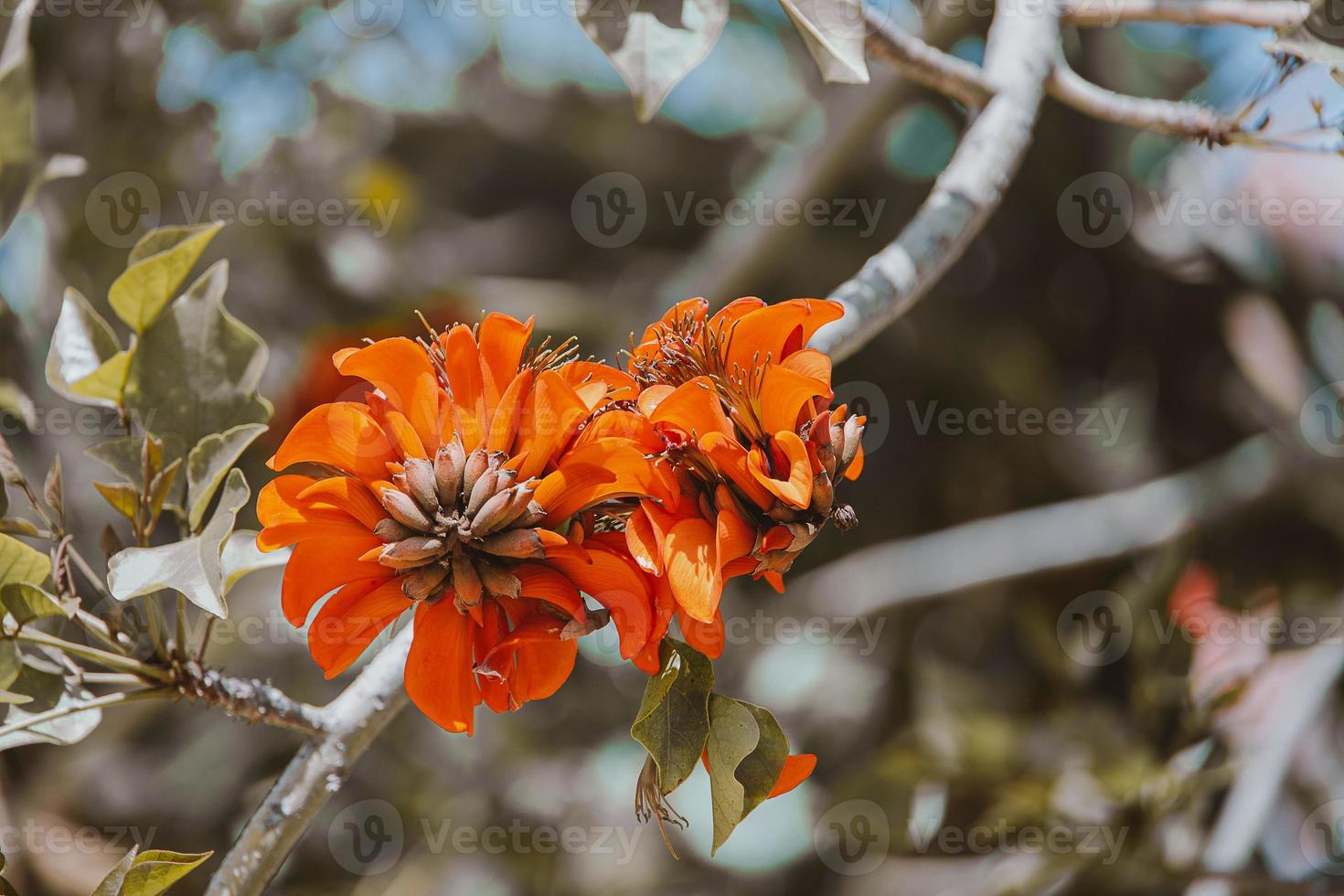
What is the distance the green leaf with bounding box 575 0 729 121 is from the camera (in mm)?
603

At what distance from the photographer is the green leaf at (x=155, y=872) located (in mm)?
596

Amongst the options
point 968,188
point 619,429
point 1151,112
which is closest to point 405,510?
point 619,429

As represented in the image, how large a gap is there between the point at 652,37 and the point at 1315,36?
0.53 metres

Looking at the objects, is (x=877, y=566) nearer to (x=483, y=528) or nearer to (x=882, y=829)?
(x=882, y=829)

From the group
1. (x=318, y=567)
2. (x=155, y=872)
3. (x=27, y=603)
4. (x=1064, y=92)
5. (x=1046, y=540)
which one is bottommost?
(x=1046, y=540)

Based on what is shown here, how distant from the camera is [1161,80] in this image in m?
2.22

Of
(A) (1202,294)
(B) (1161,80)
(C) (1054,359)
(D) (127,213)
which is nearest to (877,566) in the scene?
(C) (1054,359)

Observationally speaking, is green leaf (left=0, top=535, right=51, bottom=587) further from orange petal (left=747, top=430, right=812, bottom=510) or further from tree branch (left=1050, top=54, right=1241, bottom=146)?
tree branch (left=1050, top=54, right=1241, bottom=146)

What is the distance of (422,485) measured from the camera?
49 centimetres

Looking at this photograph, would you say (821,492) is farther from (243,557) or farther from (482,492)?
(243,557)

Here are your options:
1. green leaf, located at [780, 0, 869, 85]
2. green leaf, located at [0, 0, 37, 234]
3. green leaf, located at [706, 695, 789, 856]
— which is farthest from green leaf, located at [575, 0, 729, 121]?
green leaf, located at [0, 0, 37, 234]

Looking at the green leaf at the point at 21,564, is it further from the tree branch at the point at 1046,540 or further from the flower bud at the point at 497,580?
the tree branch at the point at 1046,540

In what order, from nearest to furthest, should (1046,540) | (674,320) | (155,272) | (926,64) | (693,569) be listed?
(693,569)
(674,320)
(155,272)
(926,64)
(1046,540)

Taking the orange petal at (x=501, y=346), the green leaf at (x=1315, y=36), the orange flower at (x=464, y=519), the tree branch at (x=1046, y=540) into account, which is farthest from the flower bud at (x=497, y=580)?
the tree branch at (x=1046, y=540)
